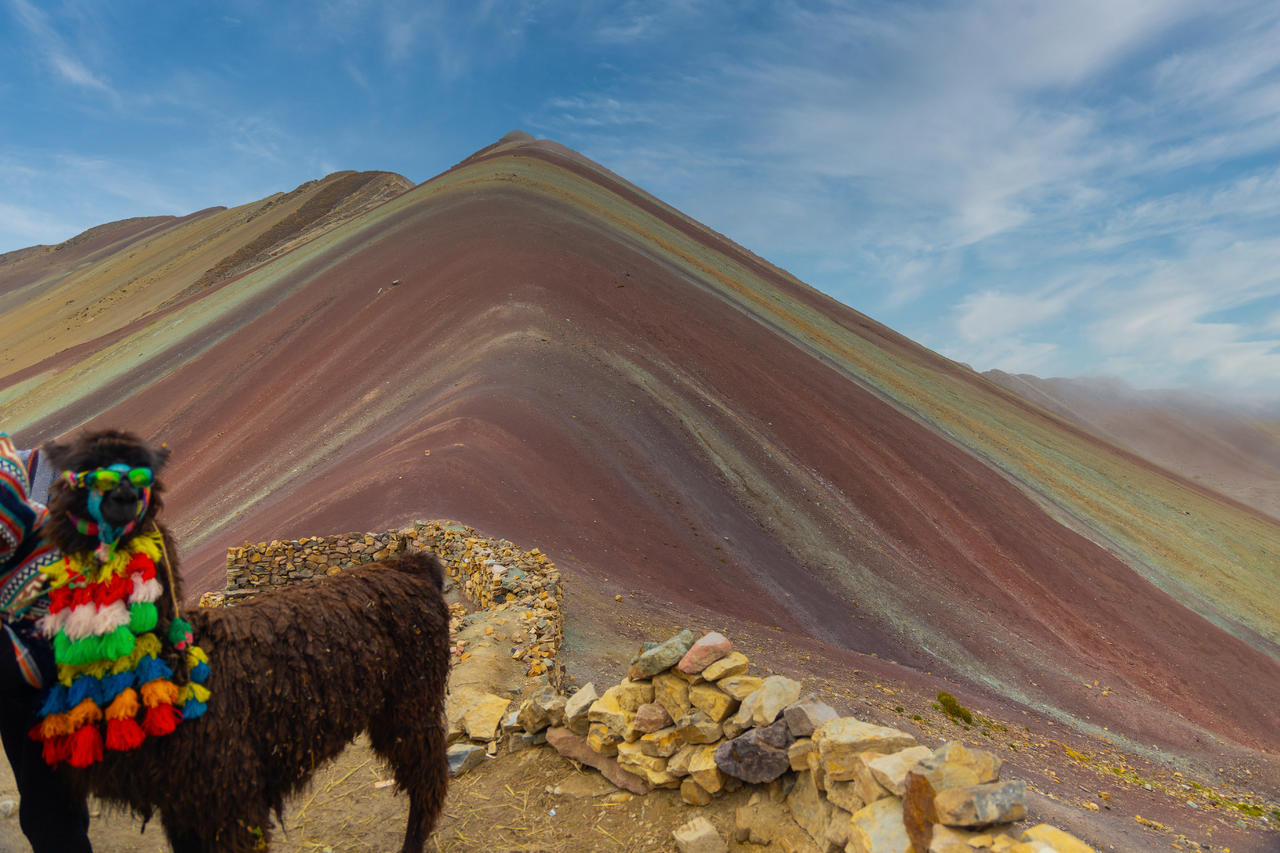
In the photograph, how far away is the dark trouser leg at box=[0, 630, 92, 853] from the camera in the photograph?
9.77 ft

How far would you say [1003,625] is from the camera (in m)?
19.4

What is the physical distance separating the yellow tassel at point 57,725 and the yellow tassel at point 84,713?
1 centimetres

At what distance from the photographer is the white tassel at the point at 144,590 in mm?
2863

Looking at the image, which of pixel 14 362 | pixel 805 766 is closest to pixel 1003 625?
pixel 805 766

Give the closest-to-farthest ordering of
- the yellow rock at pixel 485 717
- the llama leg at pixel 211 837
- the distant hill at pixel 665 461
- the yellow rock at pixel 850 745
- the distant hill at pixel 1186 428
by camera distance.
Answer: the llama leg at pixel 211 837
the yellow rock at pixel 850 745
the yellow rock at pixel 485 717
the distant hill at pixel 665 461
the distant hill at pixel 1186 428

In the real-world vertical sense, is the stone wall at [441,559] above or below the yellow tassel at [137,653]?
below

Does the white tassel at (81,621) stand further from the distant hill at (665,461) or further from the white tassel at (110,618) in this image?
the distant hill at (665,461)

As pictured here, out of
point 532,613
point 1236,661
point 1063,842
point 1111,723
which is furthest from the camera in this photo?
point 1236,661

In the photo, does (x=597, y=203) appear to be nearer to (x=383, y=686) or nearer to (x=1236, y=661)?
(x=1236, y=661)

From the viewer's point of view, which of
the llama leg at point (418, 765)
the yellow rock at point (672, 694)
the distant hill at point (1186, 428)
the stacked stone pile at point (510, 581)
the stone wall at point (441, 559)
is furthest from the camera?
the distant hill at point (1186, 428)

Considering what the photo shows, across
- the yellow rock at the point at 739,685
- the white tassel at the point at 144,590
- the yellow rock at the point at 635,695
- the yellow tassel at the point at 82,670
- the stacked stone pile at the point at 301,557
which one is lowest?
the stacked stone pile at the point at 301,557

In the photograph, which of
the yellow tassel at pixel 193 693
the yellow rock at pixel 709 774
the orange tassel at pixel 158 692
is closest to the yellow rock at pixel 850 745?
the yellow rock at pixel 709 774

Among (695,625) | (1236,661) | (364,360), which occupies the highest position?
(364,360)

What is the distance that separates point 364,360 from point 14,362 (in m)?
45.5
